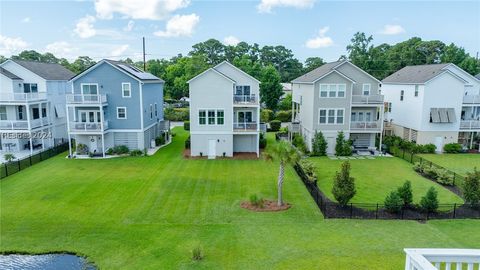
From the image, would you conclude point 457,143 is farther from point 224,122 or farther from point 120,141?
point 120,141

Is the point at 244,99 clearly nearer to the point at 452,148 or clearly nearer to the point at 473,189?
the point at 473,189

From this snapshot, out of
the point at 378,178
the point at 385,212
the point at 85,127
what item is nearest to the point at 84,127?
the point at 85,127

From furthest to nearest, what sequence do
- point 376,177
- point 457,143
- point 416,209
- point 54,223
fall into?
point 457,143 < point 376,177 < point 416,209 < point 54,223

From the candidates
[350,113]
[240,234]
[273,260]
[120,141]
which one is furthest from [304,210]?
[120,141]

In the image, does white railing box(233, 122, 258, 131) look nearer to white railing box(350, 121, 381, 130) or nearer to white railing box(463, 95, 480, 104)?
white railing box(350, 121, 381, 130)

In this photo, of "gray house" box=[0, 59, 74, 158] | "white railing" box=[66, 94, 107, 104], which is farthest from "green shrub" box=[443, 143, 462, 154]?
"gray house" box=[0, 59, 74, 158]

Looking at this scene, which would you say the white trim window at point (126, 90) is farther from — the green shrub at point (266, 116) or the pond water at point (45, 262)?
the green shrub at point (266, 116)
